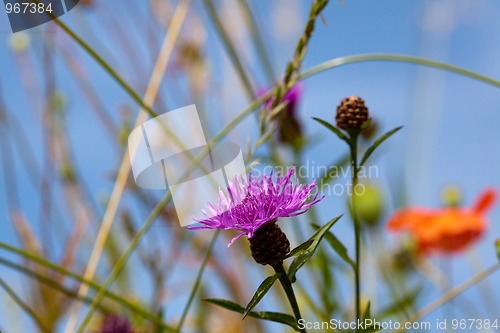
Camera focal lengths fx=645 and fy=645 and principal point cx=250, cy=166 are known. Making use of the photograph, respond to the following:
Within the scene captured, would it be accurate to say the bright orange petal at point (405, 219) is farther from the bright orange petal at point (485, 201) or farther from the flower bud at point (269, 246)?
the flower bud at point (269, 246)

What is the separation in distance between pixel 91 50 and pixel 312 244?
1.01 feet

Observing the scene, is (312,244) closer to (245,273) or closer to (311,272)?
(311,272)

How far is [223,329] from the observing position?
1.08 metres

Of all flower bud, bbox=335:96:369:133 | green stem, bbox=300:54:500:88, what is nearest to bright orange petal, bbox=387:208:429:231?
green stem, bbox=300:54:500:88

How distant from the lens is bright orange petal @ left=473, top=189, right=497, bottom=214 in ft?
2.23

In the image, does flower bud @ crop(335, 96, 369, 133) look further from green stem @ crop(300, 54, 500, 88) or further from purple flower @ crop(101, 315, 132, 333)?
purple flower @ crop(101, 315, 132, 333)

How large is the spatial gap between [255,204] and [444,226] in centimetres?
53

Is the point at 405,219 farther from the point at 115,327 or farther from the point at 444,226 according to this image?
the point at 115,327

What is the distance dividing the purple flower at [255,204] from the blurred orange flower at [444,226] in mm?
492

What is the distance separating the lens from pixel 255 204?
278 millimetres

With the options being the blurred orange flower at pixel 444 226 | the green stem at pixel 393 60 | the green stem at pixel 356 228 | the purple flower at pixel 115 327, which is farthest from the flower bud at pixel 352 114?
the blurred orange flower at pixel 444 226

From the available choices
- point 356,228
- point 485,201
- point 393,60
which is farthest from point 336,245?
point 485,201

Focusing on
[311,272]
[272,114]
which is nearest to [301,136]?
[311,272]

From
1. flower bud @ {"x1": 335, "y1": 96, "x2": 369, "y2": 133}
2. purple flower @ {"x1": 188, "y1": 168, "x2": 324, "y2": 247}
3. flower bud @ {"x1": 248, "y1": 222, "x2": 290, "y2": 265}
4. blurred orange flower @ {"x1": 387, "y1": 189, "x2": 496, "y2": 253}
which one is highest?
flower bud @ {"x1": 335, "y1": 96, "x2": 369, "y2": 133}
